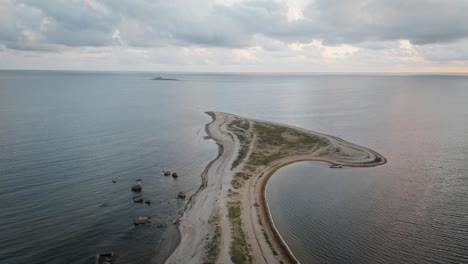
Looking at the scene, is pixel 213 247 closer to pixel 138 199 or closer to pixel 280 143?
pixel 138 199

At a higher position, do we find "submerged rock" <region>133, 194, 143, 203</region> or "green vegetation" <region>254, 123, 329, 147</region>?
"green vegetation" <region>254, 123, 329, 147</region>

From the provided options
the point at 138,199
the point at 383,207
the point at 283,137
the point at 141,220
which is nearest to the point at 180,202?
the point at 138,199

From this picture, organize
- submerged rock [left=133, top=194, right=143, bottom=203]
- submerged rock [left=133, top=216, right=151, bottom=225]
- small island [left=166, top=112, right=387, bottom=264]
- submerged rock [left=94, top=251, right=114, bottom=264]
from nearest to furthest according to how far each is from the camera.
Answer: submerged rock [left=94, top=251, right=114, bottom=264] → small island [left=166, top=112, right=387, bottom=264] → submerged rock [left=133, top=216, right=151, bottom=225] → submerged rock [left=133, top=194, right=143, bottom=203]

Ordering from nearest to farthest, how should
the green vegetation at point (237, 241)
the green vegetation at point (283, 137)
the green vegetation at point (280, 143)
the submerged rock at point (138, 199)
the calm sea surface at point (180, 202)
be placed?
the green vegetation at point (237, 241), the calm sea surface at point (180, 202), the submerged rock at point (138, 199), the green vegetation at point (280, 143), the green vegetation at point (283, 137)

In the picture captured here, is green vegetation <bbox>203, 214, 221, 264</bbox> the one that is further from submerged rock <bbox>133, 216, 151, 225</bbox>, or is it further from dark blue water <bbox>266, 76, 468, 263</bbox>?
submerged rock <bbox>133, 216, 151, 225</bbox>

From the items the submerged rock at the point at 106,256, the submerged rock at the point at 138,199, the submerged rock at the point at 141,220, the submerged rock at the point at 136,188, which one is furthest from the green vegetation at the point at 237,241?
the submerged rock at the point at 136,188

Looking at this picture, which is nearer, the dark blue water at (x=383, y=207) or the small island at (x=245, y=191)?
the small island at (x=245, y=191)

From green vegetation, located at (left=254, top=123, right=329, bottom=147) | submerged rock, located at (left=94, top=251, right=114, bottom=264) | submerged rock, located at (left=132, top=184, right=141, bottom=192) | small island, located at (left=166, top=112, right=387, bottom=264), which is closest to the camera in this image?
submerged rock, located at (left=94, top=251, right=114, bottom=264)

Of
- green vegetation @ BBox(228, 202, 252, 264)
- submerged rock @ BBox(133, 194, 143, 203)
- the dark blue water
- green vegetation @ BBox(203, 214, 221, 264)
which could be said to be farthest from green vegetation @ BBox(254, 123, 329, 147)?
green vegetation @ BBox(203, 214, 221, 264)

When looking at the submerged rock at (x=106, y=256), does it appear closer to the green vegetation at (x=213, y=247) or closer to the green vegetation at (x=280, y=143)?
the green vegetation at (x=213, y=247)
